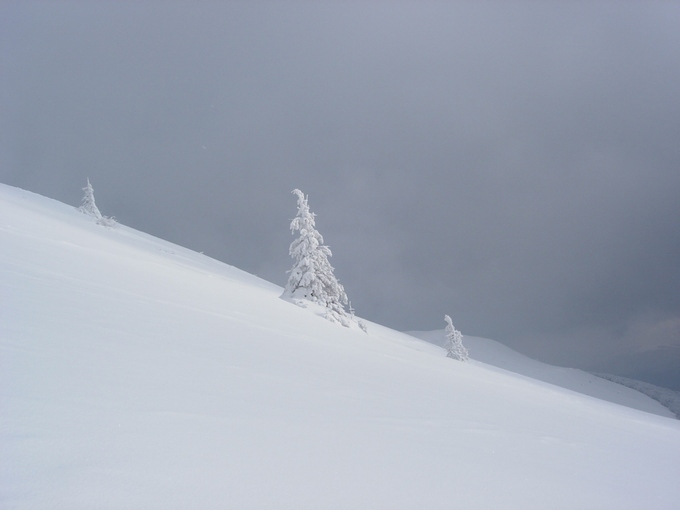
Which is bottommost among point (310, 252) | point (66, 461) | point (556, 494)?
point (66, 461)

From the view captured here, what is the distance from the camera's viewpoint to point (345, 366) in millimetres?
6426

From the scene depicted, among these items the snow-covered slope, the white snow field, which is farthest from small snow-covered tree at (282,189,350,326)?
the snow-covered slope

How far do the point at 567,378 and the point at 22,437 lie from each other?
65838 mm

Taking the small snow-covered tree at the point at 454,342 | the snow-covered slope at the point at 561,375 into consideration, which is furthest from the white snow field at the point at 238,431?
the snow-covered slope at the point at 561,375

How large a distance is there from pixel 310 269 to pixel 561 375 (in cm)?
5113

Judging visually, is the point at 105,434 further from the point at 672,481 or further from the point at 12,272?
the point at 672,481

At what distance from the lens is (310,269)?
20875 millimetres

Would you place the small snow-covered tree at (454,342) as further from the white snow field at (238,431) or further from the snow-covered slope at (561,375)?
the white snow field at (238,431)

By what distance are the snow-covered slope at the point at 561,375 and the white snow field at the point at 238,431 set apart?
48525 millimetres

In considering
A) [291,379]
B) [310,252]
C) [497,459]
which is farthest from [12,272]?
[310,252]

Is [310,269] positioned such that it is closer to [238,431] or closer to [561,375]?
[238,431]

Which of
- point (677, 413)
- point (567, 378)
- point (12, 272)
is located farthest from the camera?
point (567, 378)

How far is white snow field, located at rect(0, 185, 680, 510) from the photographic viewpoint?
6.87ft

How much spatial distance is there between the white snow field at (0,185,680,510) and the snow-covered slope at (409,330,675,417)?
159 feet
